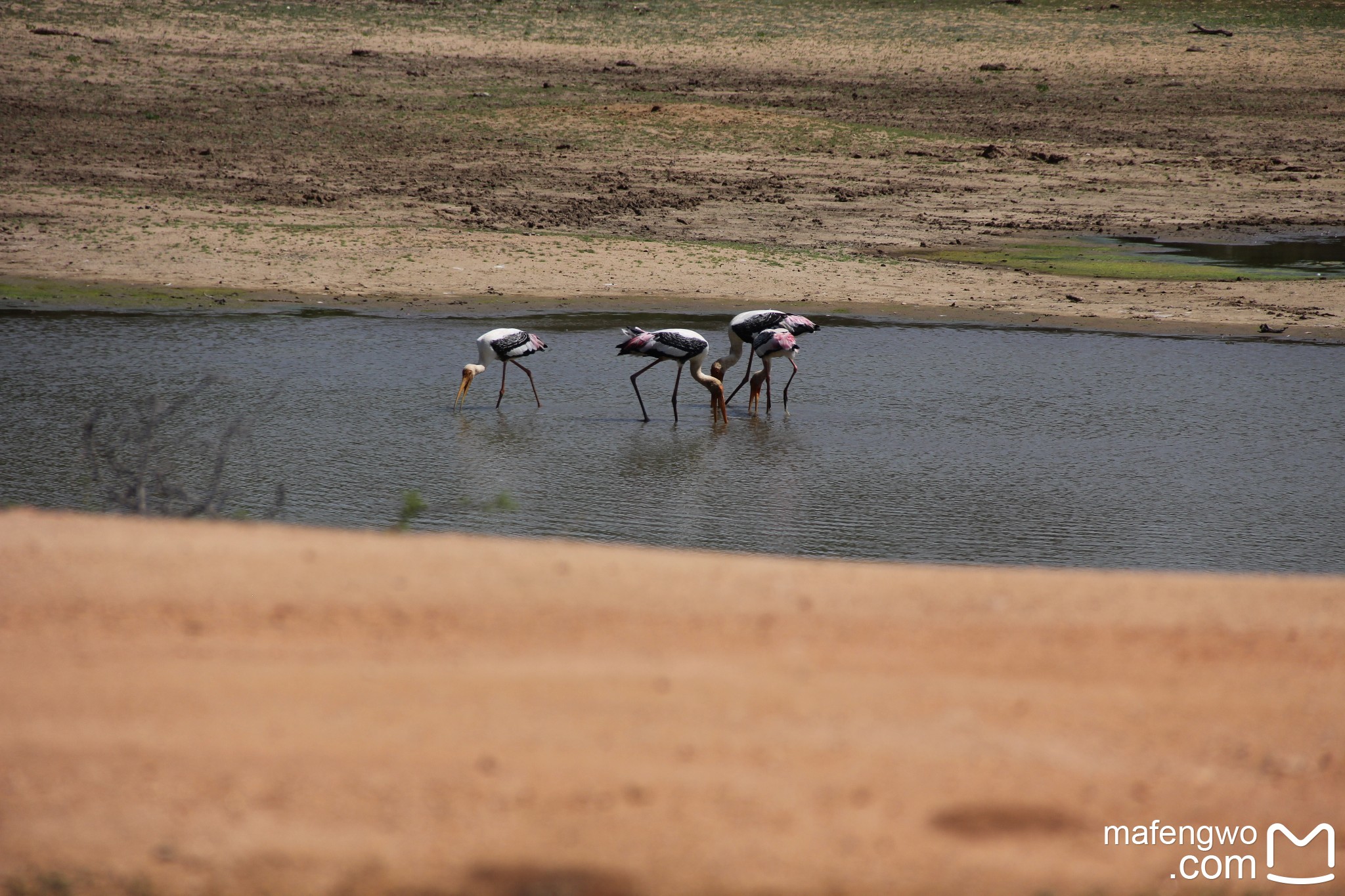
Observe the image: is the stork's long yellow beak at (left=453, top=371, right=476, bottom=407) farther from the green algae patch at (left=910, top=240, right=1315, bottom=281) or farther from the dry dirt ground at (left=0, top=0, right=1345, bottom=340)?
the green algae patch at (left=910, top=240, right=1315, bottom=281)

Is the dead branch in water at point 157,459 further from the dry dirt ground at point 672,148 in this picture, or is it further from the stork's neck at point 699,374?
the dry dirt ground at point 672,148

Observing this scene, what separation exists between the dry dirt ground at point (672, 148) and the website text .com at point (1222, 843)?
10.7 m

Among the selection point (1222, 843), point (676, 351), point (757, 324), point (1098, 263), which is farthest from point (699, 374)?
point (1222, 843)

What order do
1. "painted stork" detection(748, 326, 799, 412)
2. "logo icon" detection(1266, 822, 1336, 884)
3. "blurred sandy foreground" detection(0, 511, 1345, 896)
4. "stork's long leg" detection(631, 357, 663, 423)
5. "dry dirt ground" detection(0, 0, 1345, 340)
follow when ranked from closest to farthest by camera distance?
"blurred sandy foreground" detection(0, 511, 1345, 896) < "logo icon" detection(1266, 822, 1336, 884) < "stork's long leg" detection(631, 357, 663, 423) < "painted stork" detection(748, 326, 799, 412) < "dry dirt ground" detection(0, 0, 1345, 340)

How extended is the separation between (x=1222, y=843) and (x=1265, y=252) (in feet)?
50.5

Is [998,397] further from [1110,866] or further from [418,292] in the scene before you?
[1110,866]

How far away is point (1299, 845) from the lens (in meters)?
3.31

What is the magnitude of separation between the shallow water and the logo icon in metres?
13.6

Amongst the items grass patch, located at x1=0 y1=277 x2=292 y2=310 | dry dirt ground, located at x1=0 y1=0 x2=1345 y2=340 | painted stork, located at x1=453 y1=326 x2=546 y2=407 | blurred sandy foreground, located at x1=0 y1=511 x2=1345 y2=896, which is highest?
dry dirt ground, located at x1=0 y1=0 x2=1345 y2=340

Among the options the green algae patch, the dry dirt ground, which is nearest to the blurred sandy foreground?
the dry dirt ground

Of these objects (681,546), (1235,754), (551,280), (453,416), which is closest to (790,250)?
(551,280)

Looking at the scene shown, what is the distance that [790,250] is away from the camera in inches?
634

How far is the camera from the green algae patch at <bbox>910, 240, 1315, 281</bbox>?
15469mm

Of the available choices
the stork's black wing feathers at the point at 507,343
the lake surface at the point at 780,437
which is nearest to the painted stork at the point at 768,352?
the lake surface at the point at 780,437
